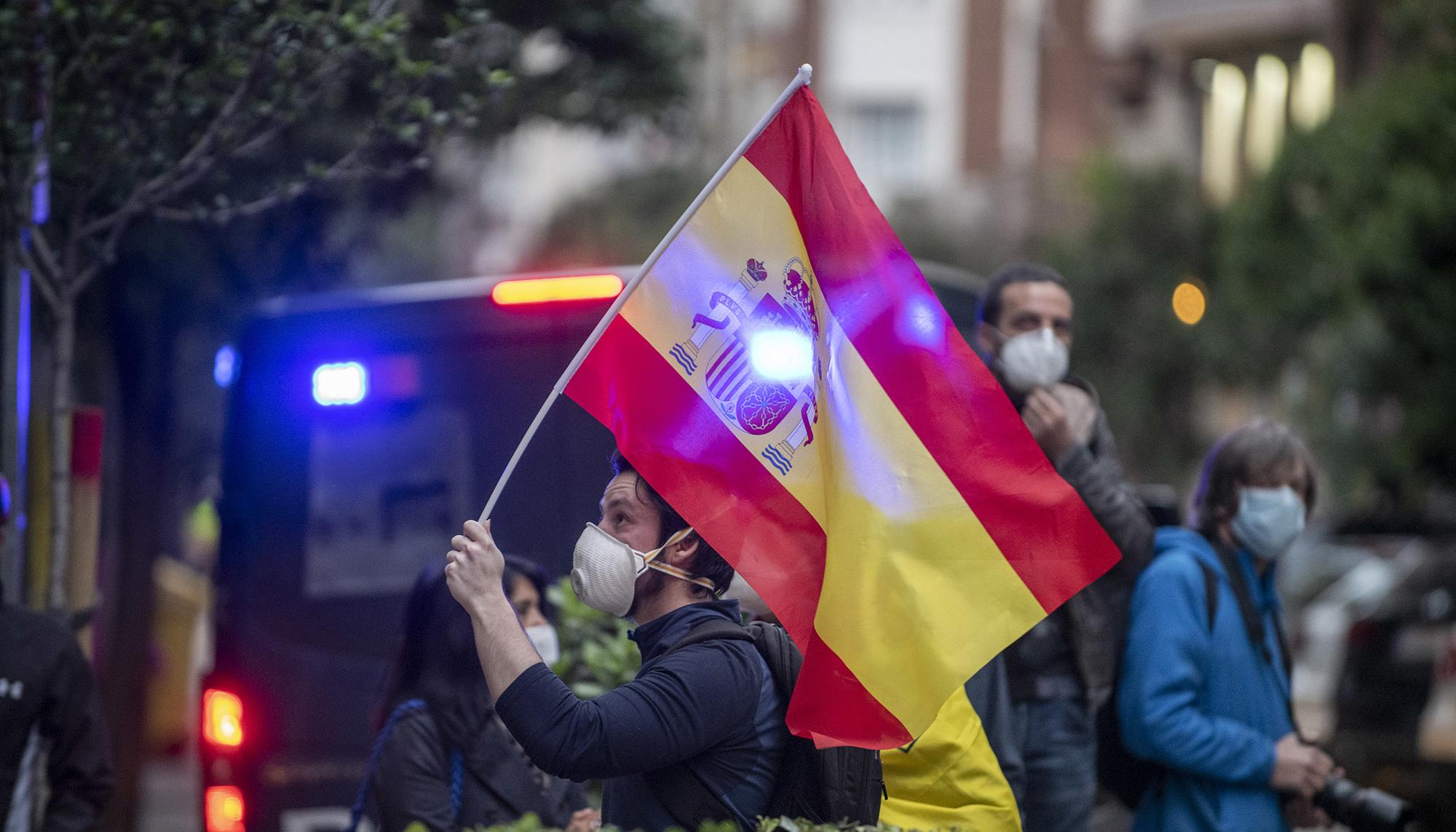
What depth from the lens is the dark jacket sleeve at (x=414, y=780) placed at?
4.07m

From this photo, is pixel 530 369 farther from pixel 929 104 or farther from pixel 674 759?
pixel 929 104

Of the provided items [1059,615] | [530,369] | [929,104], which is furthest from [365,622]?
[929,104]

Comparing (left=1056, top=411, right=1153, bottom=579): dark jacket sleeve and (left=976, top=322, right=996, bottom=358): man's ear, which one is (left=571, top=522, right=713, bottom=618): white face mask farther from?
(left=976, top=322, right=996, bottom=358): man's ear

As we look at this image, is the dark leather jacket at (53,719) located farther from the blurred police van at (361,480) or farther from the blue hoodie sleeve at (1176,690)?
the blue hoodie sleeve at (1176,690)

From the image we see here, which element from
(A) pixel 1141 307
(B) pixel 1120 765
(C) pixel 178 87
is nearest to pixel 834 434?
(B) pixel 1120 765

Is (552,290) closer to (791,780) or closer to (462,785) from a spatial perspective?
(462,785)

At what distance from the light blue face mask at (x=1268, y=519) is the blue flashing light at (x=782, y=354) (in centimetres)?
156


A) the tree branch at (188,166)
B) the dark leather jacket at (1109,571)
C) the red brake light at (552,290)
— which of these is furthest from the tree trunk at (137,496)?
the dark leather jacket at (1109,571)

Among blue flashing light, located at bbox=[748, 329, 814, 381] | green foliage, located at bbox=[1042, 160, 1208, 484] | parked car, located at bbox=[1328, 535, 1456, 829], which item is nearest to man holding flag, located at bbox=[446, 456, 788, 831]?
blue flashing light, located at bbox=[748, 329, 814, 381]

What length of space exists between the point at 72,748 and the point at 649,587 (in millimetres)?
1952

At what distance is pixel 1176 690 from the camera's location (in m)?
4.29

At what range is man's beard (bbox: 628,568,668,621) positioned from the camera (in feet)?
10.5

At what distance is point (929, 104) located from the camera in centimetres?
3738

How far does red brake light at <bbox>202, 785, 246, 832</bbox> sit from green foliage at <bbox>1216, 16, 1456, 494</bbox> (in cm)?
1116
